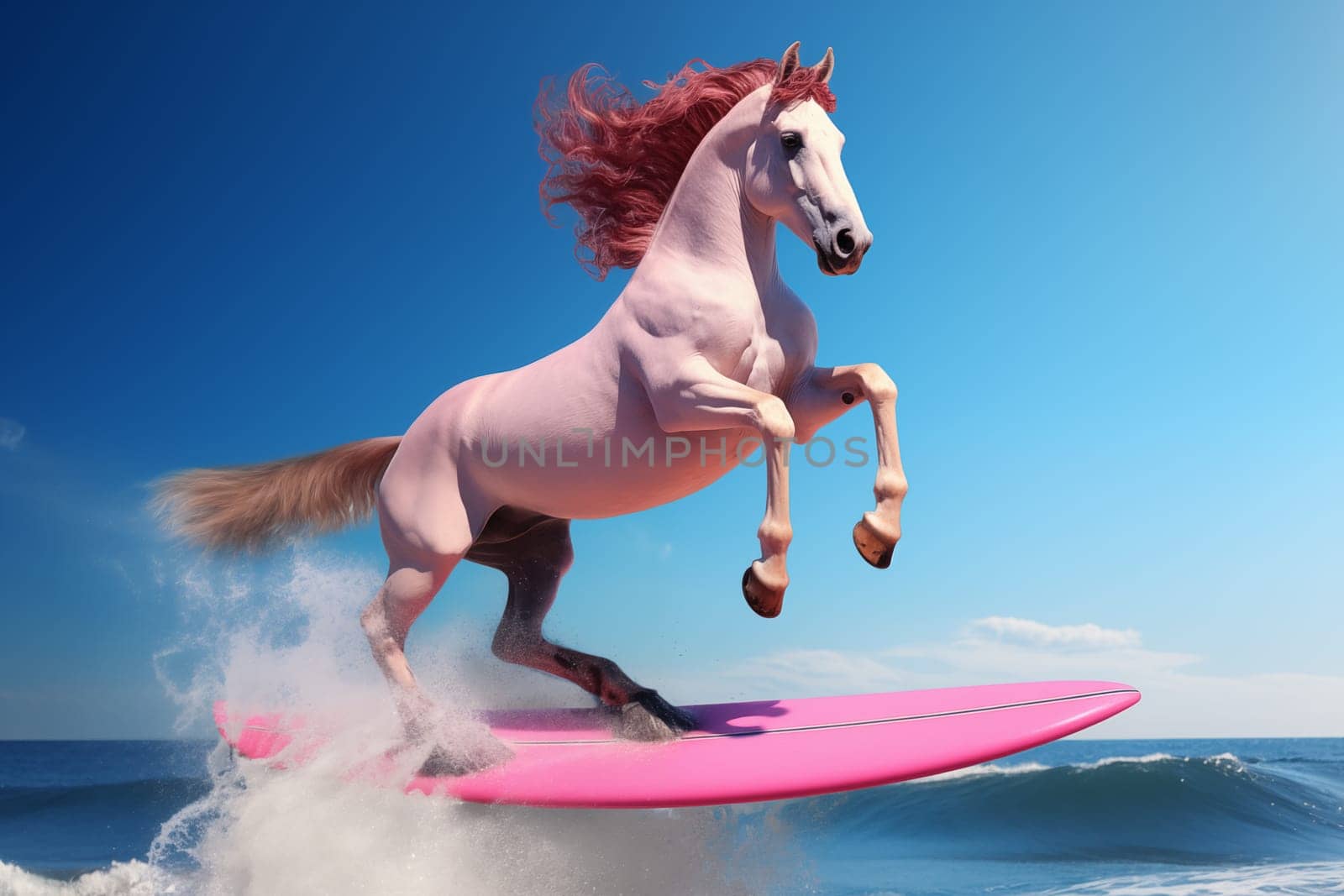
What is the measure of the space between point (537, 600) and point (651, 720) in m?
0.70

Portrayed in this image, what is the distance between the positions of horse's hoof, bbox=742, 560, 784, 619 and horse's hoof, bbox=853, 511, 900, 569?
251 millimetres

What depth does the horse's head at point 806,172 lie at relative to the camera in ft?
7.22

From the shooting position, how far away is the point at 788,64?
7.70 feet

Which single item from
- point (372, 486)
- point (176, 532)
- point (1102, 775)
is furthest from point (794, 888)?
point (1102, 775)

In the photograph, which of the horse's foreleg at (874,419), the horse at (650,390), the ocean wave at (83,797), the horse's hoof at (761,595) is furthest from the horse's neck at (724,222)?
the ocean wave at (83,797)

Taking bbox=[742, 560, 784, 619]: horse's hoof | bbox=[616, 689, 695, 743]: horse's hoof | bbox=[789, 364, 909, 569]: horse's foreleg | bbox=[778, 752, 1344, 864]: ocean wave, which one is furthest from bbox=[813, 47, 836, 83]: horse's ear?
bbox=[778, 752, 1344, 864]: ocean wave

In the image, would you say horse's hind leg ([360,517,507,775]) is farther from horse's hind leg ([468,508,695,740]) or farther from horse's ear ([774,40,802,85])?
horse's ear ([774,40,802,85])

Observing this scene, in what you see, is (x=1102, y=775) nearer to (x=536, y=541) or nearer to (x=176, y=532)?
(x=536, y=541)

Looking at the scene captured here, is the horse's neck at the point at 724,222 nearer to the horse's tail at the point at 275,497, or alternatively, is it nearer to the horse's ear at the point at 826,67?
the horse's ear at the point at 826,67

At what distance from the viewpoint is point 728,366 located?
93.0 inches

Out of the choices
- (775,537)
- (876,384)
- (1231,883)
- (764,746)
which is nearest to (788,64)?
(876,384)

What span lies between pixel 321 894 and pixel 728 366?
2.00m

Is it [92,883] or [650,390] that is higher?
[650,390]

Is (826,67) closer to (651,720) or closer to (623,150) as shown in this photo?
(623,150)
